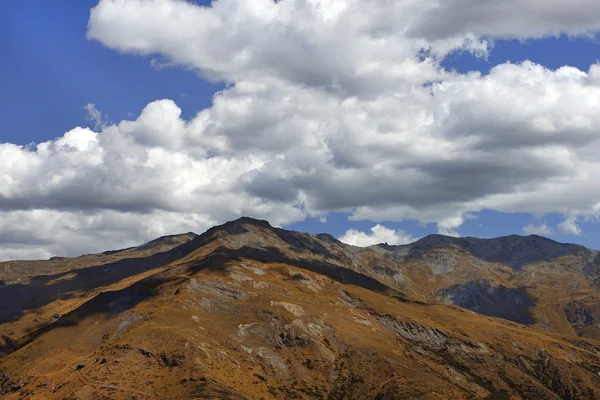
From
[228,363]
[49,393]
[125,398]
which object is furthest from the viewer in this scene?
[228,363]

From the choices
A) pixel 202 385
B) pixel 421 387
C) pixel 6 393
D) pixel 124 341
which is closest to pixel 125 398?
pixel 202 385

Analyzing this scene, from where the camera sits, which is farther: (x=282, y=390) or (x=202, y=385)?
(x=282, y=390)

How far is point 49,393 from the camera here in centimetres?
16688

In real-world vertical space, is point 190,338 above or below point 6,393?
above

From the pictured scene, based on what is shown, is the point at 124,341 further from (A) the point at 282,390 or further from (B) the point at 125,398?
(A) the point at 282,390

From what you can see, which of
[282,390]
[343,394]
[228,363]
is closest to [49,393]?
[228,363]

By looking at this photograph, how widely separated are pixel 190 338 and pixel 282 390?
1430 inches

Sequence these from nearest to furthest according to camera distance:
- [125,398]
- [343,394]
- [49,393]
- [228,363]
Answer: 1. [125,398]
2. [49,393]
3. [228,363]
4. [343,394]

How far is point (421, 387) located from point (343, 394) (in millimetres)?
28678

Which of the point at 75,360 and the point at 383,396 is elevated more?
the point at 75,360

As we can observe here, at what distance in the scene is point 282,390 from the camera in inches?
7347

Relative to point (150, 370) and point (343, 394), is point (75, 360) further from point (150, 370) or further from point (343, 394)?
point (343, 394)

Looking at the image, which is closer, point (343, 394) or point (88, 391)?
point (88, 391)

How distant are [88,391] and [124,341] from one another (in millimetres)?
32403
